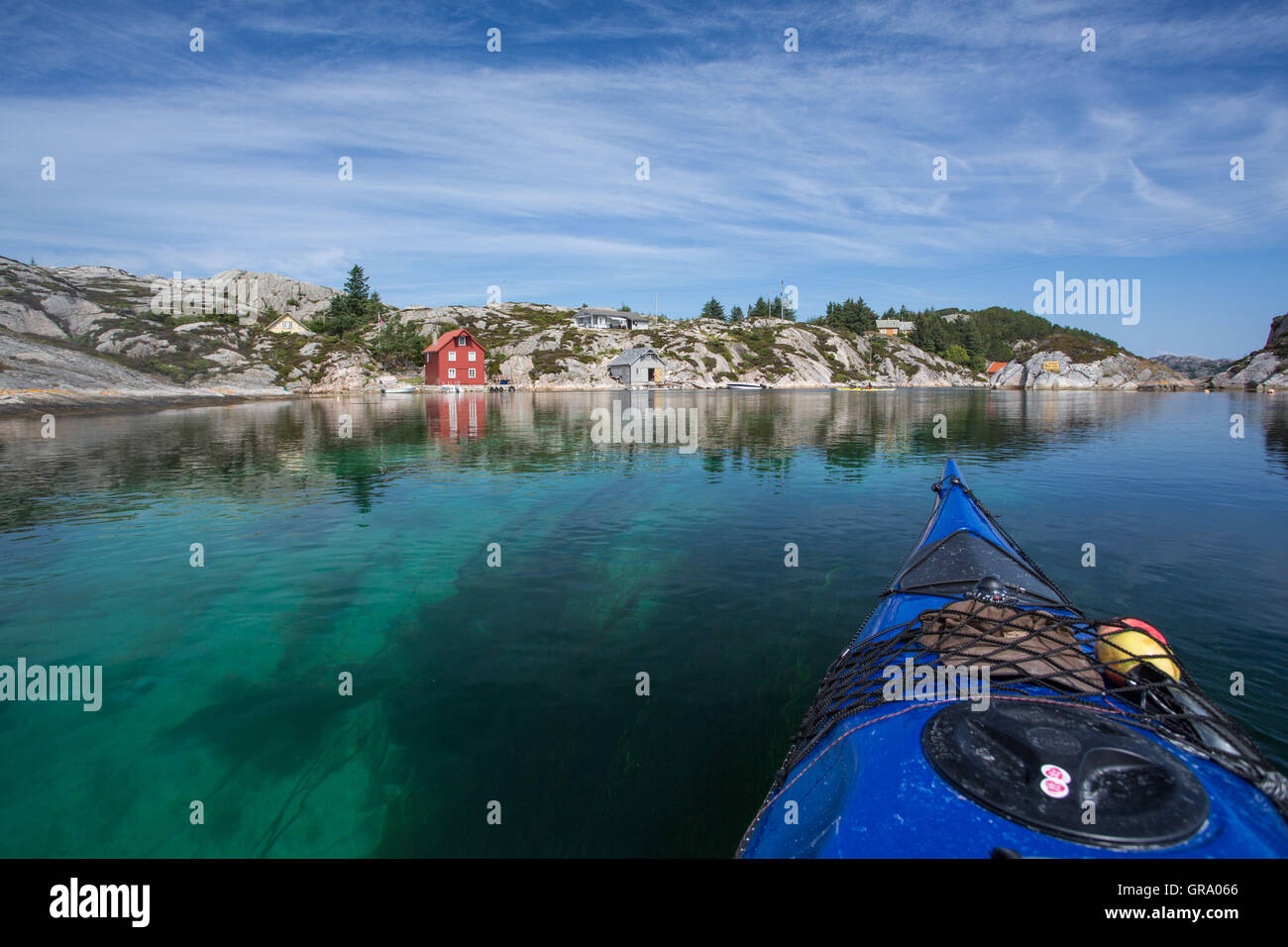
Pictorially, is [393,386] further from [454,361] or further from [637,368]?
[637,368]

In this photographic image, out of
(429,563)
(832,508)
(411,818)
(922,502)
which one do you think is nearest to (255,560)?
(429,563)

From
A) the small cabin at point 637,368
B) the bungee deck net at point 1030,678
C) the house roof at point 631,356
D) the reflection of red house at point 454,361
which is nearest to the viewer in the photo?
the bungee deck net at point 1030,678

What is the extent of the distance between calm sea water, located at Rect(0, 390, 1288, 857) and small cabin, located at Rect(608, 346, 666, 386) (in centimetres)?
9638

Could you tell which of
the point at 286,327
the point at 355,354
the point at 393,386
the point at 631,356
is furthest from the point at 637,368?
the point at 286,327

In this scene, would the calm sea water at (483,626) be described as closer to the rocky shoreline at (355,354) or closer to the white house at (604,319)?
the rocky shoreline at (355,354)

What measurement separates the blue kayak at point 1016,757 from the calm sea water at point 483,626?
7.06 feet

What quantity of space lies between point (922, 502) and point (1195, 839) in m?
18.8

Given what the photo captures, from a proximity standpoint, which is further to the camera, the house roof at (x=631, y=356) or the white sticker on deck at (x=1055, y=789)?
the house roof at (x=631, y=356)

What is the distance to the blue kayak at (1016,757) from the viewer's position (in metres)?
3.95

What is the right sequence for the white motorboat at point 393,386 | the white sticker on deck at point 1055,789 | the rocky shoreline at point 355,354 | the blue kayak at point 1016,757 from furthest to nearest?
1. the white motorboat at point 393,386
2. the rocky shoreline at point 355,354
3. the white sticker on deck at point 1055,789
4. the blue kayak at point 1016,757

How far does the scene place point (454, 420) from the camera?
53.9 meters

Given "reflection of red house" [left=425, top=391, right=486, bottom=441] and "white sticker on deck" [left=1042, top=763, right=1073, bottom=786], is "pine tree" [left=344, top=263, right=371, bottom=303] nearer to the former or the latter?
"reflection of red house" [left=425, top=391, right=486, bottom=441]

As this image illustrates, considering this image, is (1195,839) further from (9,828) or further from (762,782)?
(9,828)

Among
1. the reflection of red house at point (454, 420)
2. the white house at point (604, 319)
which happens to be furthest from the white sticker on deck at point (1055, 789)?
the white house at point (604, 319)
